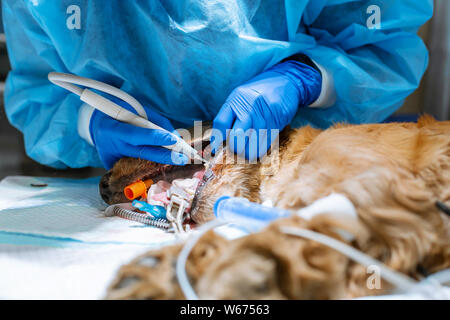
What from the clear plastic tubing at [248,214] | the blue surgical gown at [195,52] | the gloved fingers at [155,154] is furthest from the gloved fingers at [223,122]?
the clear plastic tubing at [248,214]

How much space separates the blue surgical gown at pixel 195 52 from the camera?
1113 millimetres

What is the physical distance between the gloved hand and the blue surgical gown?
0.15 m

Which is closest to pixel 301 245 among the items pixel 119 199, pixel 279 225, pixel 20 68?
pixel 279 225

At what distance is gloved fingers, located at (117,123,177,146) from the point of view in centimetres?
101

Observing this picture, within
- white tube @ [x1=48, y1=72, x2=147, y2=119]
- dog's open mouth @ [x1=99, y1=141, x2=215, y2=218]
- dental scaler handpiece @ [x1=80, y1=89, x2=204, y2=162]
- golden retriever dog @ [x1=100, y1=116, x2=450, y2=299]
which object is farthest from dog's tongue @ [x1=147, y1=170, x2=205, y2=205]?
golden retriever dog @ [x1=100, y1=116, x2=450, y2=299]

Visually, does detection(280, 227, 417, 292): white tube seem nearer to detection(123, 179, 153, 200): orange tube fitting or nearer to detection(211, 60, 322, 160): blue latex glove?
detection(211, 60, 322, 160): blue latex glove

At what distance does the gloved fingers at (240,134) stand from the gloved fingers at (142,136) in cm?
17

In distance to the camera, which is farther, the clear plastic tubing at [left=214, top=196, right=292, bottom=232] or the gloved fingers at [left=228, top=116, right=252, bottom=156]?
the gloved fingers at [left=228, top=116, right=252, bottom=156]

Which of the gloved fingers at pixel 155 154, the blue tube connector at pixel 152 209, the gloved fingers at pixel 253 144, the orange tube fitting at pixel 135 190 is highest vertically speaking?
the gloved fingers at pixel 253 144

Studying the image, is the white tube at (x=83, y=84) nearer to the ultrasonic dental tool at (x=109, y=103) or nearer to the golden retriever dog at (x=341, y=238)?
the ultrasonic dental tool at (x=109, y=103)

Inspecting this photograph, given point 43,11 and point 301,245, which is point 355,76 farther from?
point 43,11

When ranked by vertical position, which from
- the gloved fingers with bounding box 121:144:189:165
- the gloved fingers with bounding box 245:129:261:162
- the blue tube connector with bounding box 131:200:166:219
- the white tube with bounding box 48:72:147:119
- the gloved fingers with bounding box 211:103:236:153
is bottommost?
the blue tube connector with bounding box 131:200:166:219
